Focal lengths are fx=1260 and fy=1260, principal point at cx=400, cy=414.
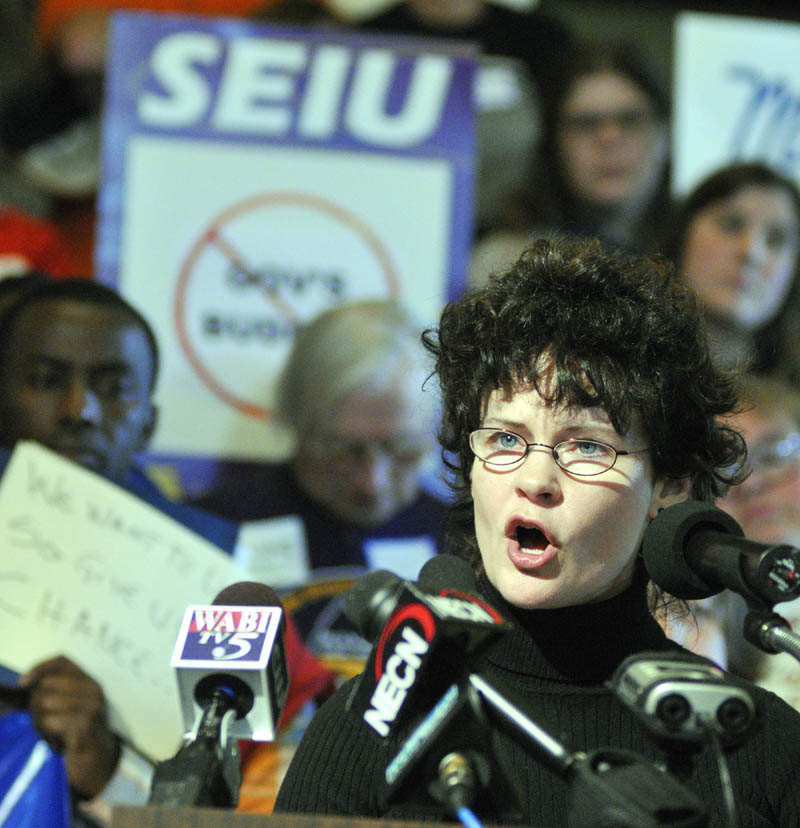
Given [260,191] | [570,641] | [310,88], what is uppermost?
[310,88]

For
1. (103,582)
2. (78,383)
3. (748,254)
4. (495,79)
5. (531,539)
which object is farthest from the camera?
(495,79)

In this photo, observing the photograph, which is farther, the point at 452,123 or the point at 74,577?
the point at 452,123

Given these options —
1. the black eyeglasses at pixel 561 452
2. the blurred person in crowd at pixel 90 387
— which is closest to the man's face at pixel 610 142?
the blurred person in crowd at pixel 90 387

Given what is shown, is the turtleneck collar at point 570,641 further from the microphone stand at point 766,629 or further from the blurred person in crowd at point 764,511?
the blurred person in crowd at point 764,511

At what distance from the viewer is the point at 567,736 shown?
1635 millimetres

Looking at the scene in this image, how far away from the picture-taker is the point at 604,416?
1.65 meters

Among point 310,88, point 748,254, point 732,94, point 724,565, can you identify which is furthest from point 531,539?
point 732,94

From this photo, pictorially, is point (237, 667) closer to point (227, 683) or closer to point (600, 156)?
point (227, 683)

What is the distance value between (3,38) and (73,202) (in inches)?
23.1

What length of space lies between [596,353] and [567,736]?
50 cm

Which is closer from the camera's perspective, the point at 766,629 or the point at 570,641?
the point at 766,629

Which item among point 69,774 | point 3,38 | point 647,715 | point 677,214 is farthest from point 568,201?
point 647,715

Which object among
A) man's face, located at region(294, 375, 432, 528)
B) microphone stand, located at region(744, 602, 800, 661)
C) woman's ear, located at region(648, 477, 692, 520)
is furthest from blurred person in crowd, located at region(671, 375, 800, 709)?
microphone stand, located at region(744, 602, 800, 661)

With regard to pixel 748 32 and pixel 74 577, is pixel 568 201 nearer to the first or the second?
pixel 748 32
